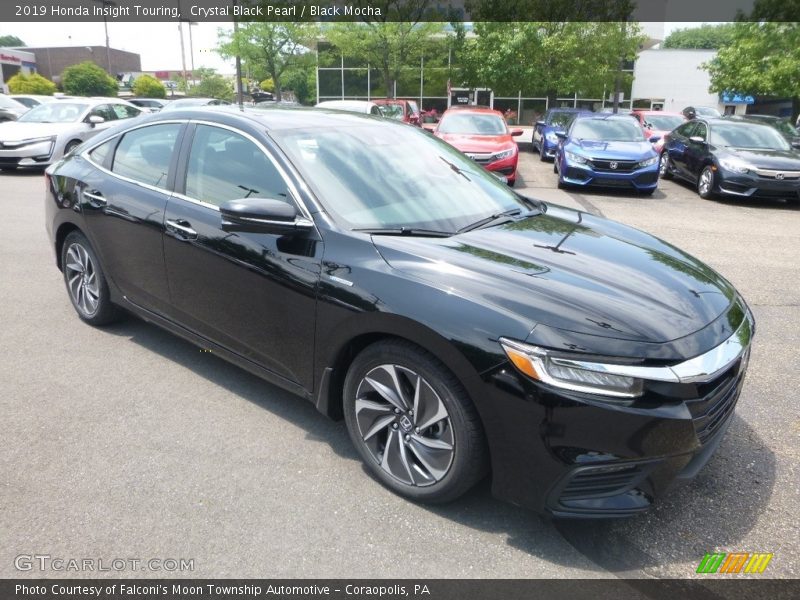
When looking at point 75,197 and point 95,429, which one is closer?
point 95,429

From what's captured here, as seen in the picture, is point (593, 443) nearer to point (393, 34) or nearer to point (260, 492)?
point (260, 492)

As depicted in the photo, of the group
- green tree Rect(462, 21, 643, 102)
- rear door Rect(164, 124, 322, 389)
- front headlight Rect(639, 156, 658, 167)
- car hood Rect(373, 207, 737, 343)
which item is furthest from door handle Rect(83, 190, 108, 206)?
green tree Rect(462, 21, 643, 102)

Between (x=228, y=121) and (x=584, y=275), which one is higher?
(x=228, y=121)

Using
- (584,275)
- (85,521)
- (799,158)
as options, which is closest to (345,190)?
(584,275)

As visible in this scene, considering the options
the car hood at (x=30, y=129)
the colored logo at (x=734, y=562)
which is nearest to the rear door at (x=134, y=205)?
the colored logo at (x=734, y=562)

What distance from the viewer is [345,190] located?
3.21 meters

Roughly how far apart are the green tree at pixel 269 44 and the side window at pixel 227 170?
29938mm

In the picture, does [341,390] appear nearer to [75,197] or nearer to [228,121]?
[228,121]

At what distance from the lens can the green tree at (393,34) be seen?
1038 inches

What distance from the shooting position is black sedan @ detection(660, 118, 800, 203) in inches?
431

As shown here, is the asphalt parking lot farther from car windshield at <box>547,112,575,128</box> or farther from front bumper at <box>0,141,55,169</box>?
car windshield at <box>547,112,575,128</box>

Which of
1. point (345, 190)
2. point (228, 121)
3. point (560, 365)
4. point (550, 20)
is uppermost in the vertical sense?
point (550, 20)

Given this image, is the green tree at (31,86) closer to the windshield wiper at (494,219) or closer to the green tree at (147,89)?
the green tree at (147,89)

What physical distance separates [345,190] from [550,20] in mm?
23919
